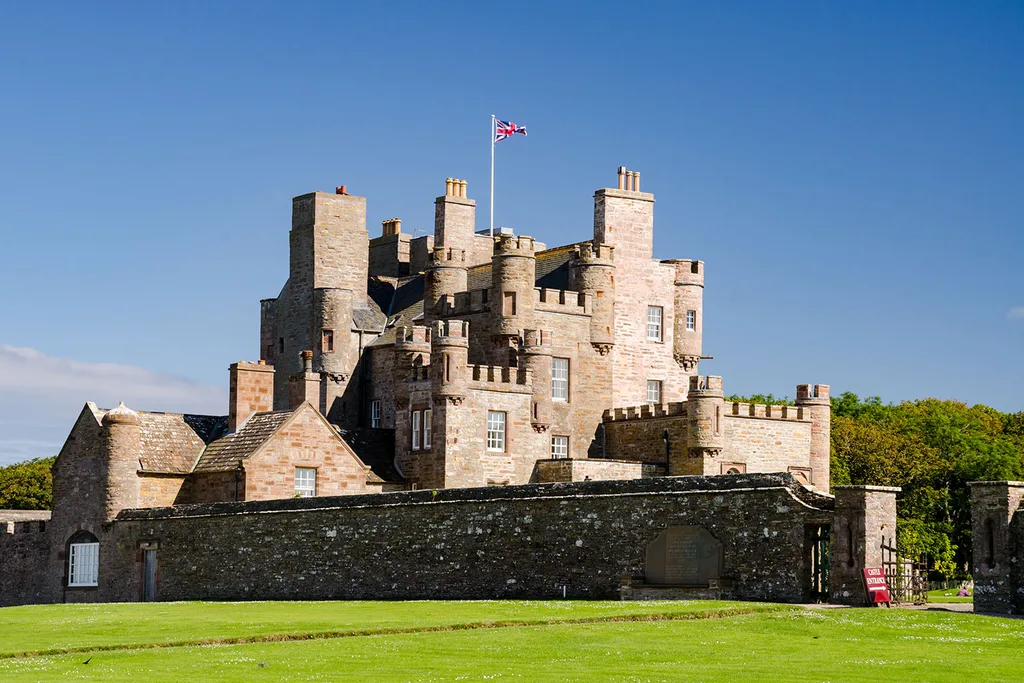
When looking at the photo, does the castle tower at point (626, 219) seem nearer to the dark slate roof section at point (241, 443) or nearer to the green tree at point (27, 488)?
the dark slate roof section at point (241, 443)

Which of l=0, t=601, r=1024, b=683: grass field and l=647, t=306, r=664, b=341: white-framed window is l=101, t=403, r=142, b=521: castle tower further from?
l=647, t=306, r=664, b=341: white-framed window

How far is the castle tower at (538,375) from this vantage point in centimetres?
6006

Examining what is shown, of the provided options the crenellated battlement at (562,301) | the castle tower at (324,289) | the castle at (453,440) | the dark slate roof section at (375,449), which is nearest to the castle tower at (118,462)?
the castle at (453,440)

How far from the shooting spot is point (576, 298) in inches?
2480

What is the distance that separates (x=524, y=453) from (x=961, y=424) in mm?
40130

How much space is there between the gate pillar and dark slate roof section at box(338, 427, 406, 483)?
24033mm

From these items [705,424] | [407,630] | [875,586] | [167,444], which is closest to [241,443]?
[167,444]

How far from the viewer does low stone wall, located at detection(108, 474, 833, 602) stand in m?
36.8

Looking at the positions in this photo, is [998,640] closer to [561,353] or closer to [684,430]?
[684,430]

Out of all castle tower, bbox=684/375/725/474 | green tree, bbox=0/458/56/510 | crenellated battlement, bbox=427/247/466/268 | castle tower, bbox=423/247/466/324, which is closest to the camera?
castle tower, bbox=684/375/725/474

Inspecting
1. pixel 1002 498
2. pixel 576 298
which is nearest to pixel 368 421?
pixel 576 298

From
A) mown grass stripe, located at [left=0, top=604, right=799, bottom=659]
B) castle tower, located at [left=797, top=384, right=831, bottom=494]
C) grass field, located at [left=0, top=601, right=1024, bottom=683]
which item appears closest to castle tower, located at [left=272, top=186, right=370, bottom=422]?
castle tower, located at [left=797, top=384, right=831, bottom=494]

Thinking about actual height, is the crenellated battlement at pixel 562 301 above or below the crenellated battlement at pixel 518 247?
below

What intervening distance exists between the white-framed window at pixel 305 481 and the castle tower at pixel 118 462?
5.25m
